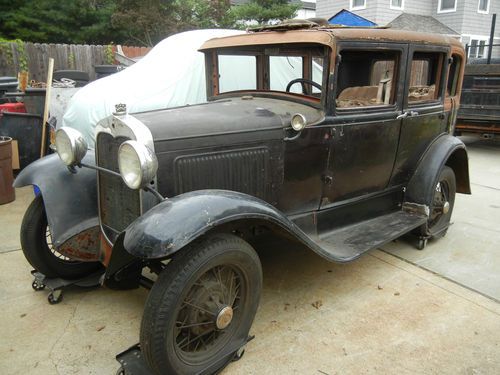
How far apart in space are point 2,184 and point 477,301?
5170 mm

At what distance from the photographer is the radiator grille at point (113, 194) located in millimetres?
2521

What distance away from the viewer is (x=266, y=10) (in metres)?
13.9

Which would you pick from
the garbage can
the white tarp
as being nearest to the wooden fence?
the white tarp

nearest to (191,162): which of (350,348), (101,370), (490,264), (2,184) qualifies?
(101,370)

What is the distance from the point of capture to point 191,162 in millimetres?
2453

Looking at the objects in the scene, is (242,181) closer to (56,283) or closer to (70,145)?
(70,145)

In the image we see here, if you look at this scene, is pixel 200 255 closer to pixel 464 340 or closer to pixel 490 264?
pixel 464 340

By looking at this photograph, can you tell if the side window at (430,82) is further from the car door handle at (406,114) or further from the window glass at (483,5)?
the window glass at (483,5)

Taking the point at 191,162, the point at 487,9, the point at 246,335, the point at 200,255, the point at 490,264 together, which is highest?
the point at 487,9

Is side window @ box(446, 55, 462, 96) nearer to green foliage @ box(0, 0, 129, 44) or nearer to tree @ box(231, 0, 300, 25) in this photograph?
tree @ box(231, 0, 300, 25)

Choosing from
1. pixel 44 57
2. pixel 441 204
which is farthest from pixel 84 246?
pixel 44 57

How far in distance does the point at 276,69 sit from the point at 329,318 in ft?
8.39

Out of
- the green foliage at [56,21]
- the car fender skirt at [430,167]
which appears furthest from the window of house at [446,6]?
the car fender skirt at [430,167]

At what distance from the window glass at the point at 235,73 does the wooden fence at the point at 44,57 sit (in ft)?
21.2
